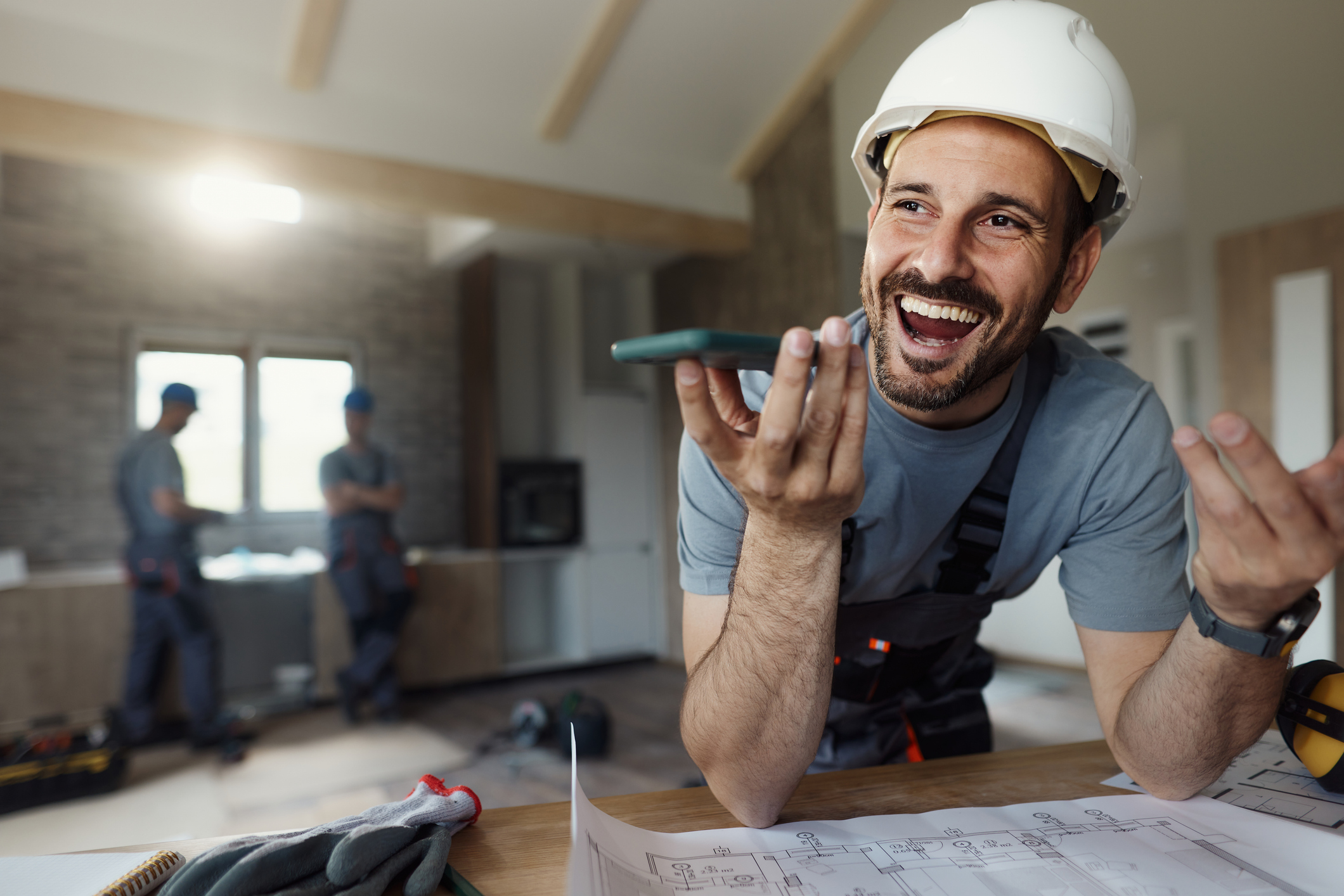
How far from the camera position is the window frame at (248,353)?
16.1ft

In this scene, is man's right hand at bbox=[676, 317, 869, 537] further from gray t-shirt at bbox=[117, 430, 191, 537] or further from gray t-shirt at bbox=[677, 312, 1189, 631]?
gray t-shirt at bbox=[117, 430, 191, 537]

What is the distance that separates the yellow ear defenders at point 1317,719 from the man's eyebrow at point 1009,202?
1.79 ft

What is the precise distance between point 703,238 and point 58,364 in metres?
3.75

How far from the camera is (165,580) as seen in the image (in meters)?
3.81

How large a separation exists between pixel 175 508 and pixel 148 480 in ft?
0.58

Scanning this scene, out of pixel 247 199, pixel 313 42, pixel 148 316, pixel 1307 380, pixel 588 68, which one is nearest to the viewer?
pixel 1307 380

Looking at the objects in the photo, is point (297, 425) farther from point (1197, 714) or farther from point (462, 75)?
point (1197, 714)

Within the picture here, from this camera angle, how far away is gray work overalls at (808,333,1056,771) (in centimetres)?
103

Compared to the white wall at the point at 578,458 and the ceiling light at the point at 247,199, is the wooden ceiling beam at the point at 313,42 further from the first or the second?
the white wall at the point at 578,458

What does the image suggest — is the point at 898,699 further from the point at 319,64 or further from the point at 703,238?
the point at 703,238

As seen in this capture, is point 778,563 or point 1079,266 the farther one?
point 1079,266

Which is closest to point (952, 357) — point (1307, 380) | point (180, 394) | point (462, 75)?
point (1307, 380)

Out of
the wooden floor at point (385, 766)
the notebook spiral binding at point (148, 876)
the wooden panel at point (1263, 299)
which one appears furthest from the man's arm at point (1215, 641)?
the wooden panel at point (1263, 299)

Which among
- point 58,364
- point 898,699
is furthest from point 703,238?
point 898,699
